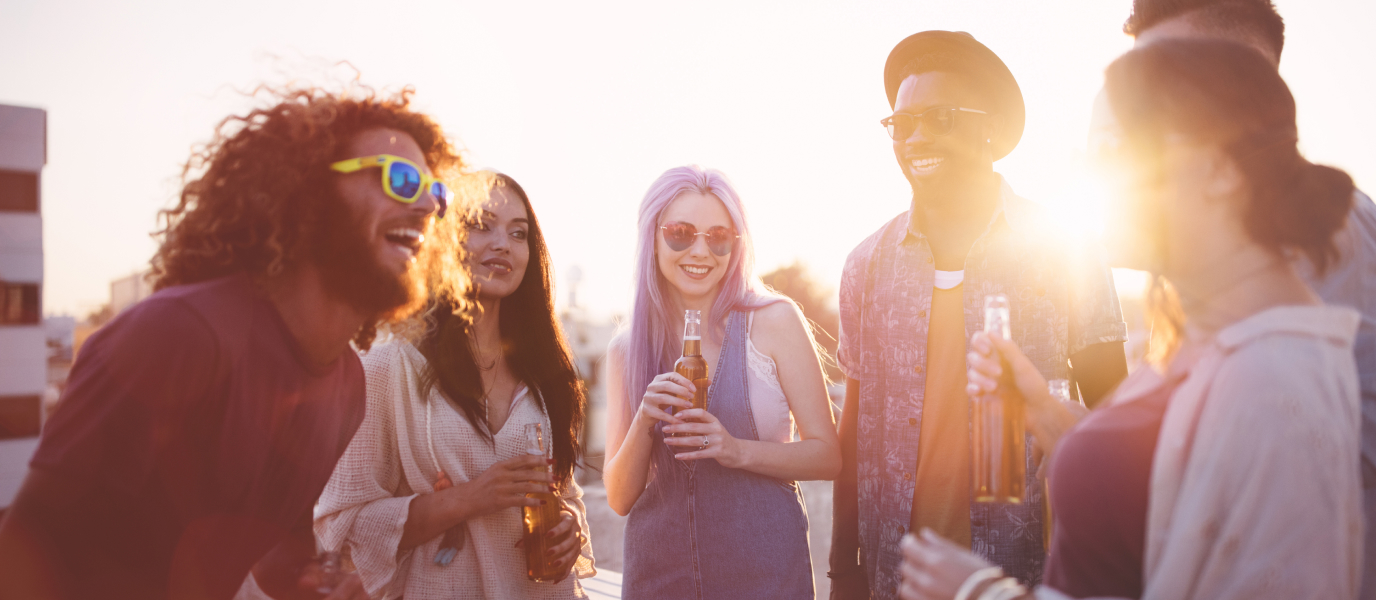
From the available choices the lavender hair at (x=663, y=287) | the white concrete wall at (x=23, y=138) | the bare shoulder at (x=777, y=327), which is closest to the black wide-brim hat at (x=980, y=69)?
the lavender hair at (x=663, y=287)

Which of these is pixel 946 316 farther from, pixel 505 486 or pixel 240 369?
pixel 240 369

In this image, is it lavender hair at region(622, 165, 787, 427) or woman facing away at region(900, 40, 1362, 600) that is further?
lavender hair at region(622, 165, 787, 427)

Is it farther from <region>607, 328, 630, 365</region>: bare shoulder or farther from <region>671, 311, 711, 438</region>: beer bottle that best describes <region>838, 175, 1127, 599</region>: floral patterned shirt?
<region>607, 328, 630, 365</region>: bare shoulder

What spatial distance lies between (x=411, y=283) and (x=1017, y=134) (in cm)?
252

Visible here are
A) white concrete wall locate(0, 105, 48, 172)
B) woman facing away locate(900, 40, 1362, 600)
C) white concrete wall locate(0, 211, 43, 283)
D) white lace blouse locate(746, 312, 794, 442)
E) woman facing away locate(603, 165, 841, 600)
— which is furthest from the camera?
white concrete wall locate(0, 211, 43, 283)

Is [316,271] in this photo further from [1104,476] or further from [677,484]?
[1104,476]

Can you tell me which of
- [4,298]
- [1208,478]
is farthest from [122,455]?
[4,298]

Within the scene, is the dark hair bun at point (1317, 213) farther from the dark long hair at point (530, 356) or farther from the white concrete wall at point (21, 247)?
the white concrete wall at point (21, 247)

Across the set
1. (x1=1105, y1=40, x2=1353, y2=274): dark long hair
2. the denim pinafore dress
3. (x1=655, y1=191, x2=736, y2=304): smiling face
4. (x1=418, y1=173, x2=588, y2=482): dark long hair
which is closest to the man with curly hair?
(x1=418, y1=173, x2=588, y2=482): dark long hair

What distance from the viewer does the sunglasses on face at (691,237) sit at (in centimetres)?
309

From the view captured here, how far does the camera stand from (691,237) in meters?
3.09

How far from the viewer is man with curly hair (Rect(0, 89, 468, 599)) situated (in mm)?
1499

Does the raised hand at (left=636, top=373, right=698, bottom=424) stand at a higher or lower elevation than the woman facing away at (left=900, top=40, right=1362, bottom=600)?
lower

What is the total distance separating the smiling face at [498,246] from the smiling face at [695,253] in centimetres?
62
